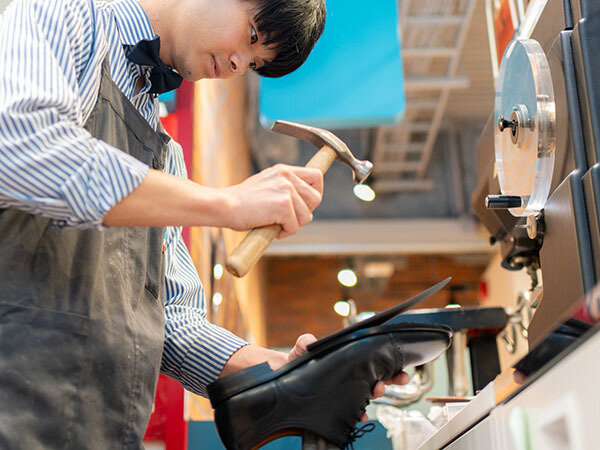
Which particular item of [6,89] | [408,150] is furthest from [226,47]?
[408,150]

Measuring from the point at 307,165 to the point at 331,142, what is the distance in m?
0.10

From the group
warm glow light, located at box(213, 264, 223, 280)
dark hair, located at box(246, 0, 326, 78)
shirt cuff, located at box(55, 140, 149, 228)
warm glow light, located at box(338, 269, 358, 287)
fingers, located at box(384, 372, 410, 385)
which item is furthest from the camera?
warm glow light, located at box(338, 269, 358, 287)

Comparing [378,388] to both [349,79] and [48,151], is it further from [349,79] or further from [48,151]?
[349,79]

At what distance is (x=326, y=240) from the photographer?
727 cm

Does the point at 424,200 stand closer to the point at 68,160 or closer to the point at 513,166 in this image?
the point at 513,166

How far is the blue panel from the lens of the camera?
3.29 metres

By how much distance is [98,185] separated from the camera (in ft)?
3.04

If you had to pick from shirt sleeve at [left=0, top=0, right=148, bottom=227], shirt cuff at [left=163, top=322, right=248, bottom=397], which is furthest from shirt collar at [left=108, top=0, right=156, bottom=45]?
shirt cuff at [left=163, top=322, right=248, bottom=397]

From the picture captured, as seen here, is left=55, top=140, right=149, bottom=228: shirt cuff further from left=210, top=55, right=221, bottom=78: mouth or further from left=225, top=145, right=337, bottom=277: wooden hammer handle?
left=210, top=55, right=221, bottom=78: mouth

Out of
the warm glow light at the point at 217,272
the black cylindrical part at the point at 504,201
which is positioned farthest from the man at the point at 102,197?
the warm glow light at the point at 217,272

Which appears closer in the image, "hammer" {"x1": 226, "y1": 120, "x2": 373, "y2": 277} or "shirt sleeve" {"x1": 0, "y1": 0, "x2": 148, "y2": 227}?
"shirt sleeve" {"x1": 0, "y1": 0, "x2": 148, "y2": 227}

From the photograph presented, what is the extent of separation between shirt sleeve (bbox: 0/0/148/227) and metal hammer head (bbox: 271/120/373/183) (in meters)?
0.51

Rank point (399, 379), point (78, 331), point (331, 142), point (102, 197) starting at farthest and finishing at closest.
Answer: point (331, 142) < point (399, 379) < point (78, 331) < point (102, 197)

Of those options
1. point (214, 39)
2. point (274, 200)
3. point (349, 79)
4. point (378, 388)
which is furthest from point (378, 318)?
point (349, 79)
